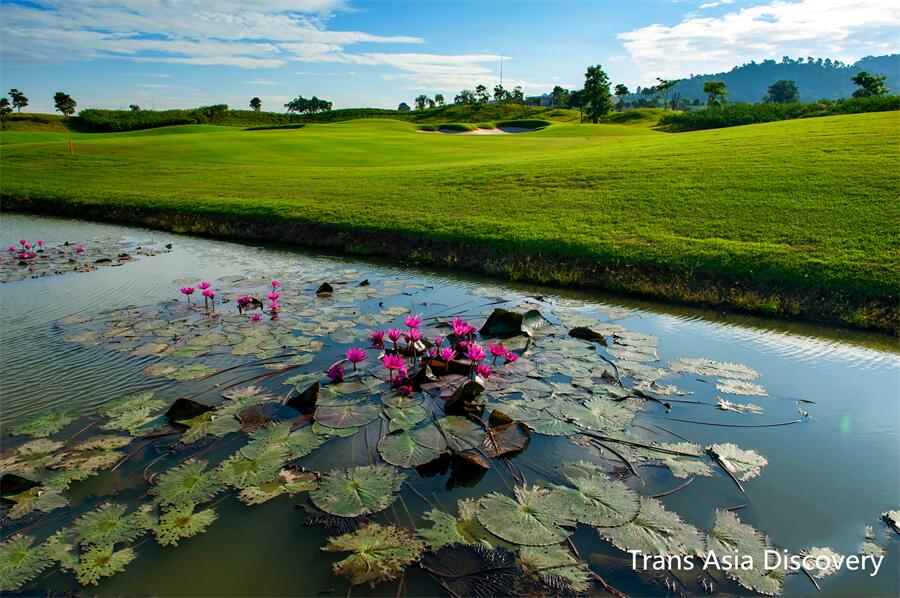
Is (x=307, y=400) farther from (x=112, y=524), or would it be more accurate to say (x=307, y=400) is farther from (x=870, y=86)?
(x=870, y=86)

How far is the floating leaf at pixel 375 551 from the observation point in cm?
320

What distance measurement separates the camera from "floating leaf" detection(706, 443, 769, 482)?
167 inches

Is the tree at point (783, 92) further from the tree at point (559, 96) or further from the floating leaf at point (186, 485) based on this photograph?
the floating leaf at point (186, 485)

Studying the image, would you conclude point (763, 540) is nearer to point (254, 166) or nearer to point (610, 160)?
point (610, 160)

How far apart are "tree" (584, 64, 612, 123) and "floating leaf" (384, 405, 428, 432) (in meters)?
80.7

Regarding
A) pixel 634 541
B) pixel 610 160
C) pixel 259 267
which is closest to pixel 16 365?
pixel 259 267

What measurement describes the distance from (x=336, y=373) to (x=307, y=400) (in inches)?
19.8

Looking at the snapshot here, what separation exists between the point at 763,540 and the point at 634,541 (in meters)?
0.91

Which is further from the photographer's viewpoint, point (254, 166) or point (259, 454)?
point (254, 166)

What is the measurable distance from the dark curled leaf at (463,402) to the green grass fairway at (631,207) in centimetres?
575

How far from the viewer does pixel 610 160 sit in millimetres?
19844

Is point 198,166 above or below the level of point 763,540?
above

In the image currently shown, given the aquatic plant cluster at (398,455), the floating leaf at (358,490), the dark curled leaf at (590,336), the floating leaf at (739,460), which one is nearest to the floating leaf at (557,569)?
the aquatic plant cluster at (398,455)

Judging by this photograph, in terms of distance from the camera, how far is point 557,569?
10.6ft
